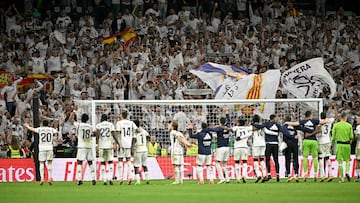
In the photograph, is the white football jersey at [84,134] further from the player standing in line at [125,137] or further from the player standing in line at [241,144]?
the player standing in line at [241,144]

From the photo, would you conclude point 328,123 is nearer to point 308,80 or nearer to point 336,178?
point 336,178

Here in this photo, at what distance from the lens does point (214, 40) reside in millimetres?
41750

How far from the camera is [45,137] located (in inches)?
1280

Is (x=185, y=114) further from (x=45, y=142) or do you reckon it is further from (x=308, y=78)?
(x=45, y=142)

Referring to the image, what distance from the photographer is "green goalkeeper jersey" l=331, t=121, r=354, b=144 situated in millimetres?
32312

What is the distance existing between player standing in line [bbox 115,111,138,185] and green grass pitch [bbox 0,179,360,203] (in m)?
0.76

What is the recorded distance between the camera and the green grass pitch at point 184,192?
80.7ft

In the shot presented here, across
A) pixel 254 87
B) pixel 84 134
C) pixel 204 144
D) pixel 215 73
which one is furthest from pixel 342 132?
pixel 215 73

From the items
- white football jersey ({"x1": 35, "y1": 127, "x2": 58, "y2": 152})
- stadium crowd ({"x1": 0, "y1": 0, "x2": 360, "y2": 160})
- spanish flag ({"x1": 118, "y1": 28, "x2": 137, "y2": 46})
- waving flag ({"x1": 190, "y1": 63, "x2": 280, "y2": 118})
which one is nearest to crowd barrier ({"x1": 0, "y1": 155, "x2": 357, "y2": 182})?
stadium crowd ({"x1": 0, "y1": 0, "x2": 360, "y2": 160})

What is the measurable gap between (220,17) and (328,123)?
11119mm

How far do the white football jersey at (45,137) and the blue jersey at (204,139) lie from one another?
171 inches

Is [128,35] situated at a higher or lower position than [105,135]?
higher

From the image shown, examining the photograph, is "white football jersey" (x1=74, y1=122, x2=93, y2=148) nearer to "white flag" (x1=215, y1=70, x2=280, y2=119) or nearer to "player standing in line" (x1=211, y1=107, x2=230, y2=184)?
"player standing in line" (x1=211, y1=107, x2=230, y2=184)

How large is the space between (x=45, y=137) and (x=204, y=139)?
194 inches
